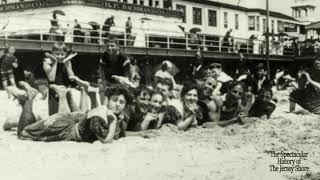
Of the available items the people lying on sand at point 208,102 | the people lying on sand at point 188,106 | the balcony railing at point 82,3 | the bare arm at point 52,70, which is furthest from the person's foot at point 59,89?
the balcony railing at point 82,3

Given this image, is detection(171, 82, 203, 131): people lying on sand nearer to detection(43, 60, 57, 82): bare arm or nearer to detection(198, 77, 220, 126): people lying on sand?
detection(198, 77, 220, 126): people lying on sand

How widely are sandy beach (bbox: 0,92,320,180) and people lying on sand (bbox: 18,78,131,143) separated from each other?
18 centimetres

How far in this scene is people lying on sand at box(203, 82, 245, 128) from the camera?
9.62 metres

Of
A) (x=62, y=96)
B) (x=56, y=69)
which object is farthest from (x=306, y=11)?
(x=62, y=96)

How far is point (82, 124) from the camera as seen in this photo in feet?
25.3

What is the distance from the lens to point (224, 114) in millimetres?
10094

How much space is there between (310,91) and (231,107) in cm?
265

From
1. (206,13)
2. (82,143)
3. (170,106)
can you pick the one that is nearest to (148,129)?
(170,106)

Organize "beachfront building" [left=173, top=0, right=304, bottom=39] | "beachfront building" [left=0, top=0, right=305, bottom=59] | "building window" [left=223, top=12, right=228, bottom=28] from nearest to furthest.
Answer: "beachfront building" [left=0, top=0, right=305, bottom=59]
"beachfront building" [left=173, top=0, right=304, bottom=39]
"building window" [left=223, top=12, right=228, bottom=28]

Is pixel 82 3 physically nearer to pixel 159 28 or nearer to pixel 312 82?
pixel 159 28

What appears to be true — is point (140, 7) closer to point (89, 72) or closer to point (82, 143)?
point (89, 72)

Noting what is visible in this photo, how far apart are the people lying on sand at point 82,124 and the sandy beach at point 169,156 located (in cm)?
18

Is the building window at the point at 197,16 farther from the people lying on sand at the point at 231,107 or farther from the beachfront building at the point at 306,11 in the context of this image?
the people lying on sand at the point at 231,107

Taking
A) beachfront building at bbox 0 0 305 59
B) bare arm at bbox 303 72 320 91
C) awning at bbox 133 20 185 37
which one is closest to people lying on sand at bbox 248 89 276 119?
bare arm at bbox 303 72 320 91
